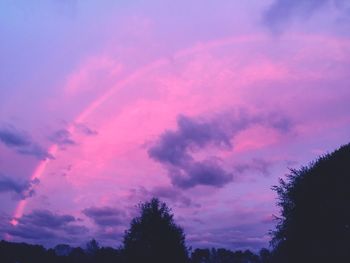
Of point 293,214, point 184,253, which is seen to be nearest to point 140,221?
point 184,253

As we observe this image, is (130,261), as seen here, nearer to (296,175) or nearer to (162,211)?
(162,211)

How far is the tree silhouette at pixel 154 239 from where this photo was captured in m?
35.4

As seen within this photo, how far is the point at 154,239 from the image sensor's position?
3622 cm

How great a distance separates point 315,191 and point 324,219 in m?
2.75

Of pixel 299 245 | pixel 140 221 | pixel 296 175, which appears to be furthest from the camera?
pixel 296 175

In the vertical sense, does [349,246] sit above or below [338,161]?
below

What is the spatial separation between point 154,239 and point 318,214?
14.4 metres

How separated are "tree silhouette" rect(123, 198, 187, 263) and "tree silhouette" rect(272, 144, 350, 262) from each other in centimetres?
1042

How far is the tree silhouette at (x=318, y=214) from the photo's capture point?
121ft

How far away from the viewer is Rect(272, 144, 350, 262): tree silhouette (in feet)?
121

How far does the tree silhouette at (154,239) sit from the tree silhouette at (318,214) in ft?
34.2

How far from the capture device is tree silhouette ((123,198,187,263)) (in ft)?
116

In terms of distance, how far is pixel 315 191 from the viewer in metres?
39.8

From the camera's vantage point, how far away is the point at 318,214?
38656mm
